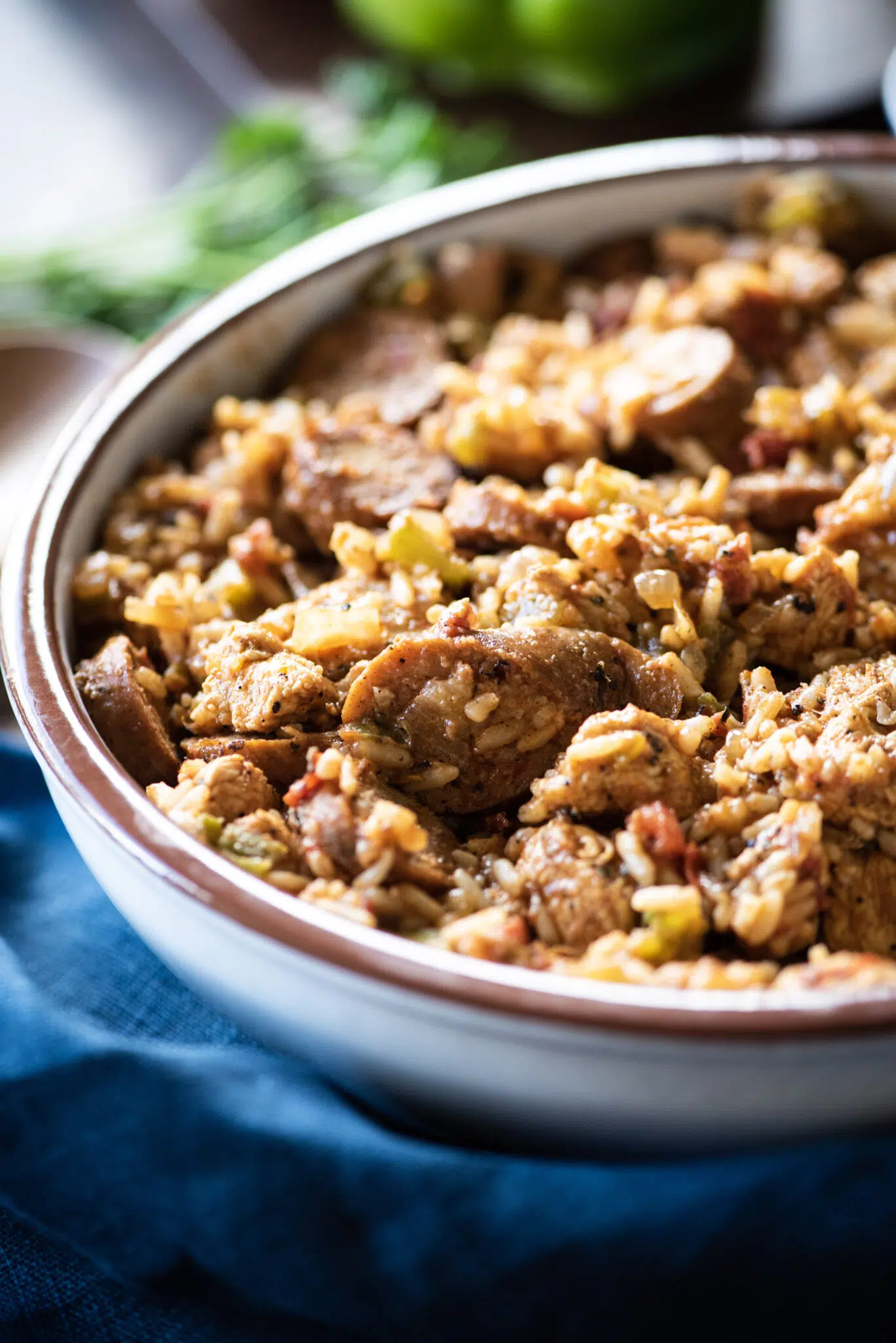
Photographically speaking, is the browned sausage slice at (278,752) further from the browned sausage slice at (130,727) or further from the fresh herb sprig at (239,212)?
the fresh herb sprig at (239,212)

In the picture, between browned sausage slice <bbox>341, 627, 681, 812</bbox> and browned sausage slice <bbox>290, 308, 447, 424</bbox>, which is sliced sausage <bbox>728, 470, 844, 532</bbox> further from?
browned sausage slice <bbox>290, 308, 447, 424</bbox>

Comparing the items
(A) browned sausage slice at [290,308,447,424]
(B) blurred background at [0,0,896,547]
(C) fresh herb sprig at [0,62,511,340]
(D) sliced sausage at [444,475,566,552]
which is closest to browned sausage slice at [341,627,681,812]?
(D) sliced sausage at [444,475,566,552]

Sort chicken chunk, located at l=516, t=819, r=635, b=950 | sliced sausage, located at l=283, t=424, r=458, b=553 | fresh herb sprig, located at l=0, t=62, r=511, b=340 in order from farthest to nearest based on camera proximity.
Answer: fresh herb sprig, located at l=0, t=62, r=511, b=340 < sliced sausage, located at l=283, t=424, r=458, b=553 < chicken chunk, located at l=516, t=819, r=635, b=950

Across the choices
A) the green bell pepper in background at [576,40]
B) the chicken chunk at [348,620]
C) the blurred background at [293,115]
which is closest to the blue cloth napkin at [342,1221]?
the chicken chunk at [348,620]

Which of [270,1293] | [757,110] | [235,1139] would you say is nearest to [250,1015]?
[235,1139]

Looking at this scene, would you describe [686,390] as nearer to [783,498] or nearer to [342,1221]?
[783,498]

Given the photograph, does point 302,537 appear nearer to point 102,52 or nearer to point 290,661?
point 290,661
